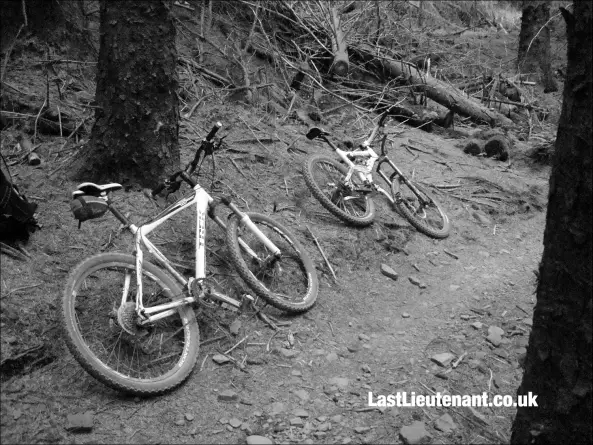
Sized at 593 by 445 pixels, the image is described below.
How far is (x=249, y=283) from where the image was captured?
15.7ft

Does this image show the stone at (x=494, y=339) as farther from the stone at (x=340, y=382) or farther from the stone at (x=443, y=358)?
the stone at (x=340, y=382)

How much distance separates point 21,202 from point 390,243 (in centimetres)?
356

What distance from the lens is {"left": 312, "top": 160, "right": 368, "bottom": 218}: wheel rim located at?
21.2ft

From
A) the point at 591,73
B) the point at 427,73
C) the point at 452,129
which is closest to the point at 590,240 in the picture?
the point at 591,73

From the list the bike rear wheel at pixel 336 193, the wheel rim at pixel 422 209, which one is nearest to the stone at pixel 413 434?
the bike rear wheel at pixel 336 193

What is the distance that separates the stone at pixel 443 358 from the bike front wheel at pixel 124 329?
1807mm

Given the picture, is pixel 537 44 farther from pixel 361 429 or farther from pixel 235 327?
pixel 361 429

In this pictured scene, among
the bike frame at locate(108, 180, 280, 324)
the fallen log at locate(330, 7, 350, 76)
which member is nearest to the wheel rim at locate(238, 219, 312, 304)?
the bike frame at locate(108, 180, 280, 324)

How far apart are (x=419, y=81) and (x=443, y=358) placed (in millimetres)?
6556

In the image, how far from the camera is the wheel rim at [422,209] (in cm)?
689

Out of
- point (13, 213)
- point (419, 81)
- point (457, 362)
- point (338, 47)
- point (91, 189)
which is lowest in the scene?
point (457, 362)

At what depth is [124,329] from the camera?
3914mm

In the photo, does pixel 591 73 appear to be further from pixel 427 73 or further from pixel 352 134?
pixel 427 73

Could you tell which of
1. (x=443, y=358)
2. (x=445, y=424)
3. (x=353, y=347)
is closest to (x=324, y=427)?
(x=445, y=424)
